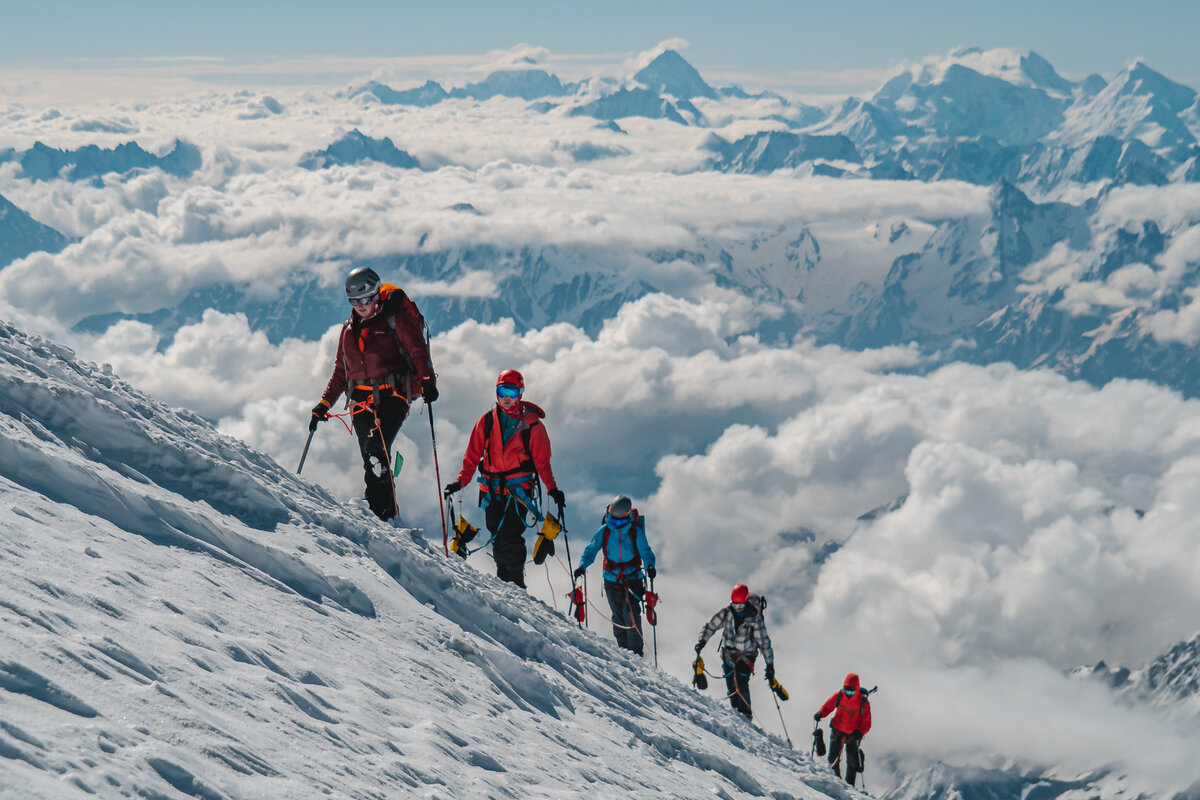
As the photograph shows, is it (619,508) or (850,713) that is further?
(850,713)

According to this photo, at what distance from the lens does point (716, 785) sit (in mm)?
8906

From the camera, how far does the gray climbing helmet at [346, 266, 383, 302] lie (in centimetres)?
1070

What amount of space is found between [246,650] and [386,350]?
6050 millimetres

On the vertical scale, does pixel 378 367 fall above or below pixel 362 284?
below

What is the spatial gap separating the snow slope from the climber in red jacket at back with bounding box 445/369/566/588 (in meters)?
1.36

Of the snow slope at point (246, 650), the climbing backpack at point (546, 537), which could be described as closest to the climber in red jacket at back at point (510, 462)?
the climbing backpack at point (546, 537)

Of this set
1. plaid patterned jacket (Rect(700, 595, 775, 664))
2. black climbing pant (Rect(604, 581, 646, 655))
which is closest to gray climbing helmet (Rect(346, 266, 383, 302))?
black climbing pant (Rect(604, 581, 646, 655))

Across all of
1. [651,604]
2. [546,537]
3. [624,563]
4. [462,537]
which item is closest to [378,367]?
[462,537]

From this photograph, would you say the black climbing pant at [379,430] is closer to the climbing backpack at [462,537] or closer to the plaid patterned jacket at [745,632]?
the climbing backpack at [462,537]

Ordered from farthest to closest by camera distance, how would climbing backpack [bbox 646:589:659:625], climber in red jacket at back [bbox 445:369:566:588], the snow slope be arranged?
climbing backpack [bbox 646:589:659:625] → climber in red jacket at back [bbox 445:369:566:588] → the snow slope

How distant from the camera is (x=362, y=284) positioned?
1074cm

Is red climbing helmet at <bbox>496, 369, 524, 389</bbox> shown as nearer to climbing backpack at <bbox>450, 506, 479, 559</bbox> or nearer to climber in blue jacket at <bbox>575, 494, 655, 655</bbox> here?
climbing backpack at <bbox>450, 506, 479, 559</bbox>

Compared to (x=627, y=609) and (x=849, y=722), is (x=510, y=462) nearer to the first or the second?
(x=627, y=609)

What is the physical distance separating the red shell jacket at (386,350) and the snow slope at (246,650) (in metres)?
1.54
